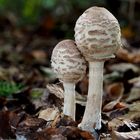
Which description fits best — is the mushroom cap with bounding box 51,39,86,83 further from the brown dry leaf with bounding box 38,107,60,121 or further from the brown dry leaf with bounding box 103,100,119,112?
the brown dry leaf with bounding box 103,100,119,112

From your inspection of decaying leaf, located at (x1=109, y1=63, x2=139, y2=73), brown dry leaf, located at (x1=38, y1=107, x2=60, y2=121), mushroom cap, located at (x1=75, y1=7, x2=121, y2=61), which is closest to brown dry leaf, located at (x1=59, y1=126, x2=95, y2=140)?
brown dry leaf, located at (x1=38, y1=107, x2=60, y2=121)

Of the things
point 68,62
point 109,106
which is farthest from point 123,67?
point 68,62

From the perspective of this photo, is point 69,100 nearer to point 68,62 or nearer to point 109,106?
point 68,62

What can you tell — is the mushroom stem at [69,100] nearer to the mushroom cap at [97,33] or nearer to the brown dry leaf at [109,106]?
the mushroom cap at [97,33]

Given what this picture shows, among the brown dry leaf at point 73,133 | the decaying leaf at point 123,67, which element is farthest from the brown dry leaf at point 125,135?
the decaying leaf at point 123,67

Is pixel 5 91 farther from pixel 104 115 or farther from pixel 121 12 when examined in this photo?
pixel 121 12
